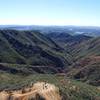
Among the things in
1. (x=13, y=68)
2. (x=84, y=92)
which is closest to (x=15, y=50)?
(x=13, y=68)

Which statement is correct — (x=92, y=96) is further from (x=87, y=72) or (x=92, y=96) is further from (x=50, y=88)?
(x=87, y=72)

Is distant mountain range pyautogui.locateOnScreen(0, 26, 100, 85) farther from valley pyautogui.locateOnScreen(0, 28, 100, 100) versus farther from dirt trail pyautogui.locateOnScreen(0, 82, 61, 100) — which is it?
dirt trail pyautogui.locateOnScreen(0, 82, 61, 100)

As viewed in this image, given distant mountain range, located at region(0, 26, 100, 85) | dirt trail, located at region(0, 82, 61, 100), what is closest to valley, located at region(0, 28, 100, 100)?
distant mountain range, located at region(0, 26, 100, 85)

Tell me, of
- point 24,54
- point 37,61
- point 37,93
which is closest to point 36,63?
point 37,61

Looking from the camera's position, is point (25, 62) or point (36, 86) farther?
point (25, 62)

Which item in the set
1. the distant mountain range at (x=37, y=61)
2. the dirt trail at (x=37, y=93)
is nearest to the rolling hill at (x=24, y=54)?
the distant mountain range at (x=37, y=61)

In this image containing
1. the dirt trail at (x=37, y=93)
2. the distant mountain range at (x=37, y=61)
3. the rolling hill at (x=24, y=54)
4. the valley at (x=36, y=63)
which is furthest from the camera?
the rolling hill at (x=24, y=54)

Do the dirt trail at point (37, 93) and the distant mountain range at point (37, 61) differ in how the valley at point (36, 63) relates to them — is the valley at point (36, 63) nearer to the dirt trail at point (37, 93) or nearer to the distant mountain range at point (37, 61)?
the distant mountain range at point (37, 61)

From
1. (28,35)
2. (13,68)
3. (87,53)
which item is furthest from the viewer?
(28,35)
